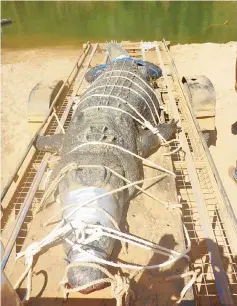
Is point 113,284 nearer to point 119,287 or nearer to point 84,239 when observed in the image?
point 119,287

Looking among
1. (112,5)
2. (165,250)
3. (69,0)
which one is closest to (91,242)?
(165,250)

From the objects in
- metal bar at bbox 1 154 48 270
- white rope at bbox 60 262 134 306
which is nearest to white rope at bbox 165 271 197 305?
white rope at bbox 60 262 134 306

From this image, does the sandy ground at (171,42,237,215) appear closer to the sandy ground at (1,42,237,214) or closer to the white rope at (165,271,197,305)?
the sandy ground at (1,42,237,214)

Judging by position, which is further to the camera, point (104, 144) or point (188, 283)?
point (104, 144)

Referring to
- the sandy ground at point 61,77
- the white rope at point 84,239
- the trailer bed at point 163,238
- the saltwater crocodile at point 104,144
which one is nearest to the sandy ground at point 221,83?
the sandy ground at point 61,77

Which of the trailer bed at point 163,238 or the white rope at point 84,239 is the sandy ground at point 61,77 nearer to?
the trailer bed at point 163,238

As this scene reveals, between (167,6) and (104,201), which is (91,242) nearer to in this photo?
(104,201)

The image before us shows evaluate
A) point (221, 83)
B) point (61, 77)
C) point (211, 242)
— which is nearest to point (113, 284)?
point (211, 242)
